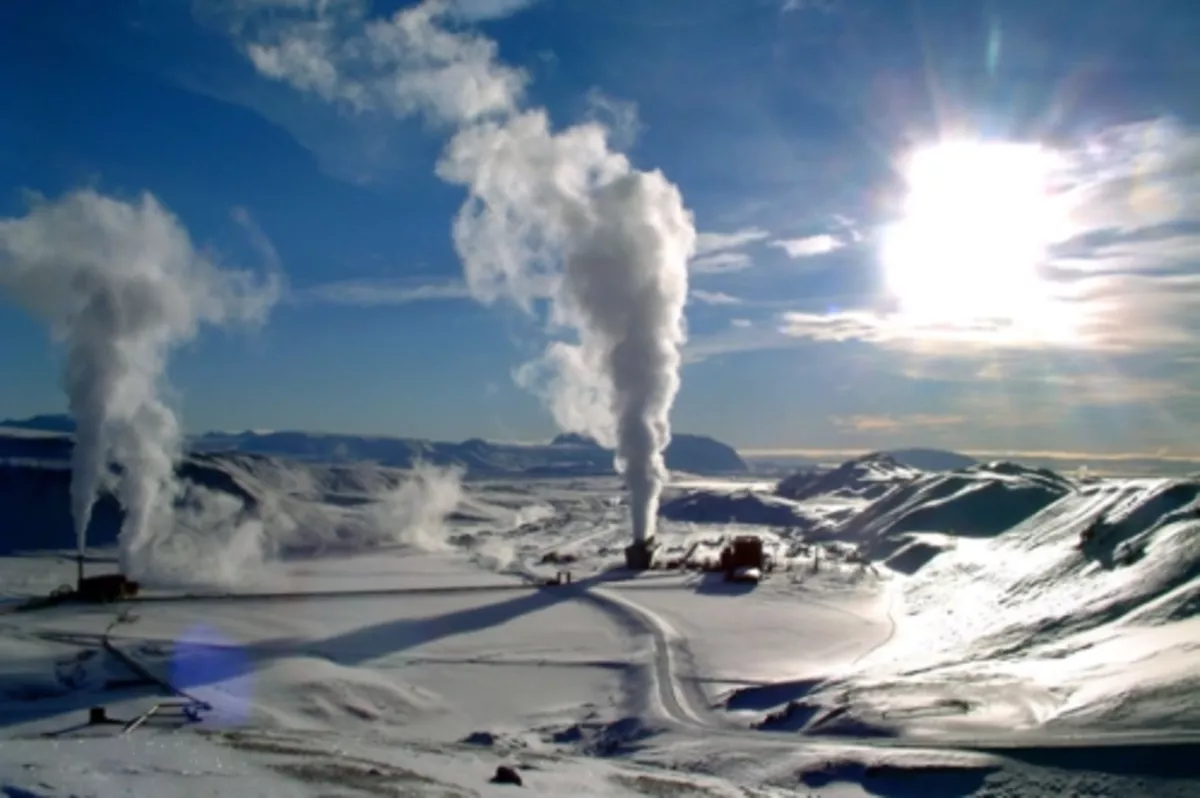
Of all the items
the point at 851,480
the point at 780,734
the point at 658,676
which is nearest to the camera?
the point at 780,734

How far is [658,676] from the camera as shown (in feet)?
114

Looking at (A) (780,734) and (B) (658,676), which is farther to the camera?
(B) (658,676)

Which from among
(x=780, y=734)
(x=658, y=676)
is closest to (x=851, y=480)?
(x=658, y=676)

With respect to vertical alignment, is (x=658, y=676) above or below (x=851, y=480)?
below

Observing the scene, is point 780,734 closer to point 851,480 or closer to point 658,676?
point 658,676

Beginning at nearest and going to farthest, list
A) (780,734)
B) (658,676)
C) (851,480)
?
(780,734) < (658,676) < (851,480)

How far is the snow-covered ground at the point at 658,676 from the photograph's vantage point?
1995 cm

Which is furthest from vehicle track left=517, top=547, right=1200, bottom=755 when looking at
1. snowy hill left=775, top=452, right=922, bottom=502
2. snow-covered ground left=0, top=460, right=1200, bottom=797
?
snowy hill left=775, top=452, right=922, bottom=502

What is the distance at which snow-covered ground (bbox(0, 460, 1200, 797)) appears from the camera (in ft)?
65.5

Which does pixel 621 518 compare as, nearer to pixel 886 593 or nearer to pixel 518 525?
pixel 518 525

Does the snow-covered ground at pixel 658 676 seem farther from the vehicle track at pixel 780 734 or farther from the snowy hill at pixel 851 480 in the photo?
the snowy hill at pixel 851 480

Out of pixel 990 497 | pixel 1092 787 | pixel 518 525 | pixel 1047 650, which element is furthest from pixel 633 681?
pixel 518 525

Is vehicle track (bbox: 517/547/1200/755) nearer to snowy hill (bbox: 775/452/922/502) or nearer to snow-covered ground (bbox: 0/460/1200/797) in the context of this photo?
snow-covered ground (bbox: 0/460/1200/797)

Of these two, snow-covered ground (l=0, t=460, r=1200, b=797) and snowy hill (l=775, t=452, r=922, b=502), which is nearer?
snow-covered ground (l=0, t=460, r=1200, b=797)
